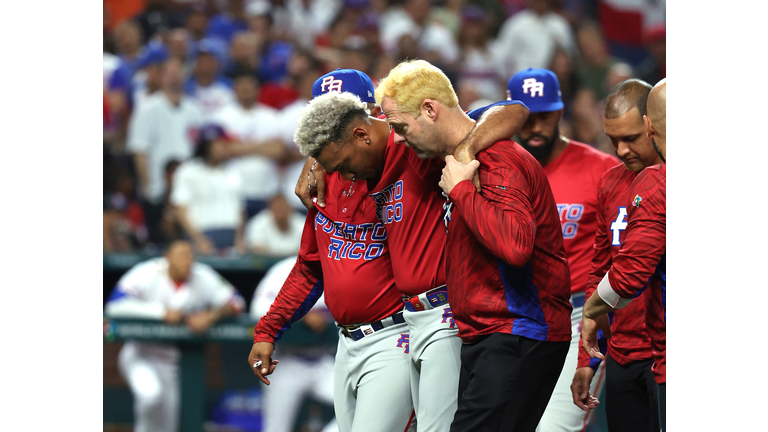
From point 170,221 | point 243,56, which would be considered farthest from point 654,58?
point 170,221

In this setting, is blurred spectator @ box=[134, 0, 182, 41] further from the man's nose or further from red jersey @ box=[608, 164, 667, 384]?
red jersey @ box=[608, 164, 667, 384]

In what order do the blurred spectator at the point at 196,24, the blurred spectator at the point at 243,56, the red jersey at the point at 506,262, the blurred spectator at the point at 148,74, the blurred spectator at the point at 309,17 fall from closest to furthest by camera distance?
the red jersey at the point at 506,262 → the blurred spectator at the point at 148,74 → the blurred spectator at the point at 243,56 → the blurred spectator at the point at 196,24 → the blurred spectator at the point at 309,17

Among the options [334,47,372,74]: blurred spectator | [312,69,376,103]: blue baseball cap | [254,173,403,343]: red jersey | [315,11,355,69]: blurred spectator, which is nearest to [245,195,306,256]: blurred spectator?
[334,47,372,74]: blurred spectator

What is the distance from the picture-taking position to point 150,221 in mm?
8523

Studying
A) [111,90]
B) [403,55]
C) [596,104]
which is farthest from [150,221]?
[596,104]

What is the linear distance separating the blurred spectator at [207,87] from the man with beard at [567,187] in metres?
5.68

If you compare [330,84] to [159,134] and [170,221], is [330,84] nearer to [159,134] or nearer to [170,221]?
[170,221]

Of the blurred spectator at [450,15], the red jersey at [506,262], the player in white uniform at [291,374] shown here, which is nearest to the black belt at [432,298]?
the red jersey at [506,262]

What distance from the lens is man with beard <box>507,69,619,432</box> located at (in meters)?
4.12

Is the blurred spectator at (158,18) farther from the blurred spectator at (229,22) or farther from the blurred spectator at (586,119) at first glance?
the blurred spectator at (586,119)

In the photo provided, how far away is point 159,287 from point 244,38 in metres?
4.14

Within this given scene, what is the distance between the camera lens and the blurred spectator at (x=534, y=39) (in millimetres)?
10328

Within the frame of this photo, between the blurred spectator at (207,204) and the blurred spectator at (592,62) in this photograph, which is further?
the blurred spectator at (592,62)

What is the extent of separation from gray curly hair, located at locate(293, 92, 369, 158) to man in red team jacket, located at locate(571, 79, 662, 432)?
3.76 feet
